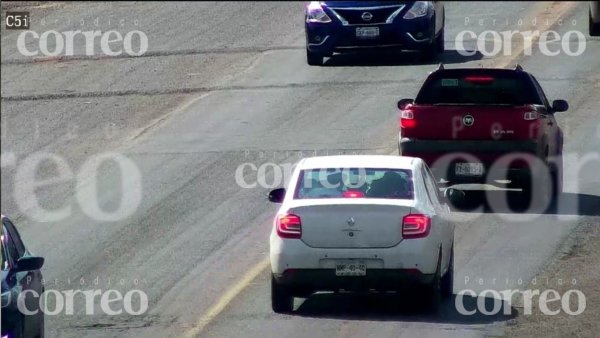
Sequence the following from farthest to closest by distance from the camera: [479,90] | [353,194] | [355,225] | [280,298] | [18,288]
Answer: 1. [479,90]
2. [280,298]
3. [353,194]
4. [355,225]
5. [18,288]

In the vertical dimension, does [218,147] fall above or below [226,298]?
above

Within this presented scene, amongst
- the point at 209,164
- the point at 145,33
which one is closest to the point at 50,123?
the point at 209,164

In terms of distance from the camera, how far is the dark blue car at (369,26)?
97.0 ft

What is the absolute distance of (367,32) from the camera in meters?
29.5

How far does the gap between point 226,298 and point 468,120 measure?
586 cm

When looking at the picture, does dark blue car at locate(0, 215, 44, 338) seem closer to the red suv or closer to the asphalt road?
the asphalt road

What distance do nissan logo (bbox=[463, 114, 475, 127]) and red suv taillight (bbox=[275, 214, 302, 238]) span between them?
6.52m

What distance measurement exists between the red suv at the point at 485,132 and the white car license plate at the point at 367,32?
323 inches

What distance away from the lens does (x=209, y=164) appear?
23.6m

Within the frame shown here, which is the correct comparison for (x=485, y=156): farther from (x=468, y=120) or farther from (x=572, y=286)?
(x=572, y=286)

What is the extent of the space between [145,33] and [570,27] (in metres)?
8.75

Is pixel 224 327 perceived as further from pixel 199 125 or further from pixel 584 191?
pixel 199 125

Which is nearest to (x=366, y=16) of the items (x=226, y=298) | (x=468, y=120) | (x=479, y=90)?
(x=479, y=90)

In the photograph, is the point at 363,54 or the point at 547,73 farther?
the point at 363,54
